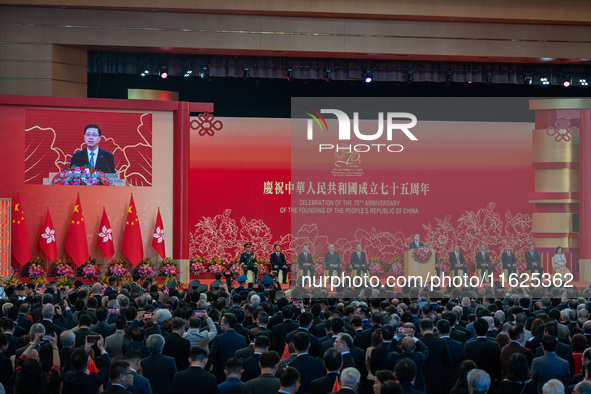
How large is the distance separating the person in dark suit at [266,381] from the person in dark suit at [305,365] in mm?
406

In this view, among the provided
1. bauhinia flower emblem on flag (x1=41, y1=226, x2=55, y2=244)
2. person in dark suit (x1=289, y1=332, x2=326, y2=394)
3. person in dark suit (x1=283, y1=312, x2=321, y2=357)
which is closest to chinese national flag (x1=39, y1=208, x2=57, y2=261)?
bauhinia flower emblem on flag (x1=41, y1=226, x2=55, y2=244)

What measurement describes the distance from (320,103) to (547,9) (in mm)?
5518

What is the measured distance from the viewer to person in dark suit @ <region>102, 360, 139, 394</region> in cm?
496

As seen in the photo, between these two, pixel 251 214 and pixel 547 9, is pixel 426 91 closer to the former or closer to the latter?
pixel 547 9

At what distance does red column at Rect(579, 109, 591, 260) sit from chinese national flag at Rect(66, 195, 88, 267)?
35.9 feet

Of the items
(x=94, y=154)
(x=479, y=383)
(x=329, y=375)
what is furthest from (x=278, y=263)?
(x=479, y=383)

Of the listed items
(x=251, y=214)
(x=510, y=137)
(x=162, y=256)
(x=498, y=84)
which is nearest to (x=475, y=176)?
(x=510, y=137)

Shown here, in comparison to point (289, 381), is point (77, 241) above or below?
above

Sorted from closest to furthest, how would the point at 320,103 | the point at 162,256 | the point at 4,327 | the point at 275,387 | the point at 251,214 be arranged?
1. the point at 275,387
2. the point at 4,327
3. the point at 162,256
4. the point at 320,103
5. the point at 251,214

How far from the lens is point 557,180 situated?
1806cm

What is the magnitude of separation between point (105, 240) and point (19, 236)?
5.42ft

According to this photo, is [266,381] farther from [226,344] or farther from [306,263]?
[306,263]

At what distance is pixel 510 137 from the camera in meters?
19.3

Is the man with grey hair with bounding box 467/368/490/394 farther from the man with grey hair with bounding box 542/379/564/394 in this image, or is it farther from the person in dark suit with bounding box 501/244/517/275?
the person in dark suit with bounding box 501/244/517/275
